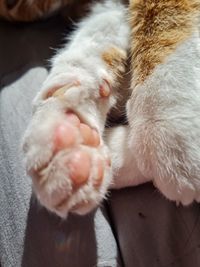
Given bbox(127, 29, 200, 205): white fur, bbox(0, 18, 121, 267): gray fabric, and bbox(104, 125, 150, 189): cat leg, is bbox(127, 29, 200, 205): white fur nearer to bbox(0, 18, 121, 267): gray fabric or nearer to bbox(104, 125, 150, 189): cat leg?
bbox(104, 125, 150, 189): cat leg

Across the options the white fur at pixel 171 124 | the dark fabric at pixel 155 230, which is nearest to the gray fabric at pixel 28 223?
the dark fabric at pixel 155 230

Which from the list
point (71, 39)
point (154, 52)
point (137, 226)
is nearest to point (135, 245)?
point (137, 226)

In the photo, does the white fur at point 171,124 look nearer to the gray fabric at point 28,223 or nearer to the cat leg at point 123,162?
the cat leg at point 123,162

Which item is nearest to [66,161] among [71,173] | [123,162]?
[71,173]

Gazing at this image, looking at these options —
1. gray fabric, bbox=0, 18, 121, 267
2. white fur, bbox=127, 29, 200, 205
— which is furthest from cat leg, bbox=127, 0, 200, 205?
gray fabric, bbox=0, 18, 121, 267

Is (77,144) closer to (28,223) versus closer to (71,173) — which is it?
(71,173)

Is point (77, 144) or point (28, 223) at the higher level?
point (77, 144)
